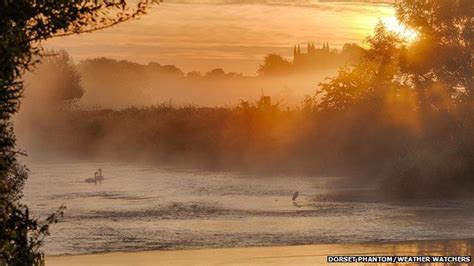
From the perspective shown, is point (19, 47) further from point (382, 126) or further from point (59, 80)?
point (59, 80)

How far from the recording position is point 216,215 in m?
42.1

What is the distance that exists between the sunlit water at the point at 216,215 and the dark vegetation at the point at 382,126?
485 centimetres

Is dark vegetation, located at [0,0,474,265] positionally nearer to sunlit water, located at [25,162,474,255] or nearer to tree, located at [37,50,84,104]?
sunlit water, located at [25,162,474,255]

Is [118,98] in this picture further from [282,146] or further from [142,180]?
[142,180]

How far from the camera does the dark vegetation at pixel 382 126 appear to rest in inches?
2178

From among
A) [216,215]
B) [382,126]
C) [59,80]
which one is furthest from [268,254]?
[59,80]

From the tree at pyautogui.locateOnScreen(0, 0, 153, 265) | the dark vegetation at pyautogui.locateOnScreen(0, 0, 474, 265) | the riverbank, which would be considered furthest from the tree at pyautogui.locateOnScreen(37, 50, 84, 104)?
the tree at pyautogui.locateOnScreen(0, 0, 153, 265)

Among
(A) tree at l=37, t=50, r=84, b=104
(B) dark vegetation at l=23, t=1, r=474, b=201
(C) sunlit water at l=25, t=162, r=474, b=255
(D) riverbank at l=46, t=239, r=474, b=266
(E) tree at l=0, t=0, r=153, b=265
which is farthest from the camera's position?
(A) tree at l=37, t=50, r=84, b=104

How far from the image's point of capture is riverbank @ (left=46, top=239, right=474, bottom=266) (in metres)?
29.1

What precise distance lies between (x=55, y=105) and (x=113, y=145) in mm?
22608

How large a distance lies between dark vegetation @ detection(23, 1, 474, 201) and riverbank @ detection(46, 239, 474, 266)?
20.3 metres

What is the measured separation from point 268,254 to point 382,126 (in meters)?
35.2

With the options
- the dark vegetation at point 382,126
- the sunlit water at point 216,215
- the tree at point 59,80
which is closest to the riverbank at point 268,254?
the sunlit water at point 216,215

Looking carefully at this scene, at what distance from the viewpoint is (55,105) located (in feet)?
369
